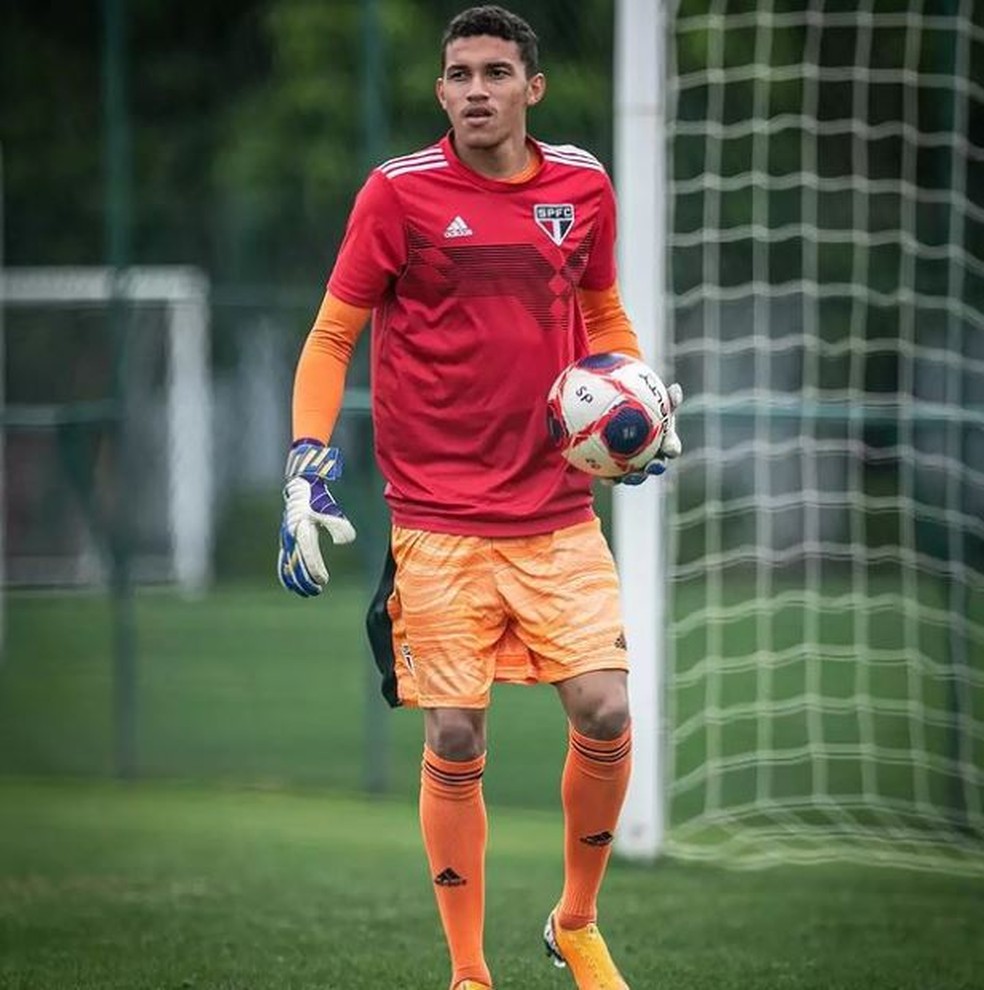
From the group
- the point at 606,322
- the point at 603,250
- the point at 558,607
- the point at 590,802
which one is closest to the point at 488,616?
the point at 558,607

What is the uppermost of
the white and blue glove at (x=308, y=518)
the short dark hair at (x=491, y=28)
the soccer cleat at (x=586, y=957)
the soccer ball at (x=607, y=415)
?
the short dark hair at (x=491, y=28)

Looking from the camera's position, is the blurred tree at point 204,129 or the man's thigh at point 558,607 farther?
the blurred tree at point 204,129

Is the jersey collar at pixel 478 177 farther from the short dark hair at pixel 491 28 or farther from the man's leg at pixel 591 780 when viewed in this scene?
the man's leg at pixel 591 780

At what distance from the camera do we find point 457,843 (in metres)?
5.02

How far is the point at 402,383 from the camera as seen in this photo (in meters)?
5.06

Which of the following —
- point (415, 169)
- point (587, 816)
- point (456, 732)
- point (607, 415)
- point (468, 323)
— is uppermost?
point (415, 169)

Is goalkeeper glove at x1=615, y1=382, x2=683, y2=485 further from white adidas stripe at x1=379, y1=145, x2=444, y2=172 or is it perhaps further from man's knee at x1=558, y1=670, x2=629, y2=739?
white adidas stripe at x1=379, y1=145, x2=444, y2=172

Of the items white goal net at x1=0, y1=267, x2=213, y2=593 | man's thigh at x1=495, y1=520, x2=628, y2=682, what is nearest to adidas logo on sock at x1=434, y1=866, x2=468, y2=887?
man's thigh at x1=495, y1=520, x2=628, y2=682

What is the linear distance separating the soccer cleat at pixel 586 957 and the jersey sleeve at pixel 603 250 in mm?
1534

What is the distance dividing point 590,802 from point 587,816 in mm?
36

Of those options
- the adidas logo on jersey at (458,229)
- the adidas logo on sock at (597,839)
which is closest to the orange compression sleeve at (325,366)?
the adidas logo on jersey at (458,229)

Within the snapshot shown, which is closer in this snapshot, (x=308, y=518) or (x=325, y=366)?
(x=308, y=518)

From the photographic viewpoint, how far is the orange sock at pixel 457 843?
4996 mm

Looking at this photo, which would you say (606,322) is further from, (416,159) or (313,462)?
(313,462)
